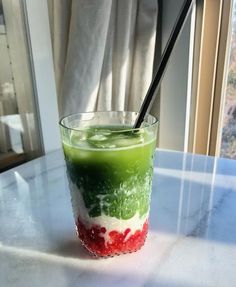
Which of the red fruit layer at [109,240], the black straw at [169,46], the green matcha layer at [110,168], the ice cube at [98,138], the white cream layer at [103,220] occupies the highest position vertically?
the black straw at [169,46]

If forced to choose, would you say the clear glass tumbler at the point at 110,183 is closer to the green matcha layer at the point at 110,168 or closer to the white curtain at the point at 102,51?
the green matcha layer at the point at 110,168

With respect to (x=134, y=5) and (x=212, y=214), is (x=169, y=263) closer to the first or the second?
(x=212, y=214)

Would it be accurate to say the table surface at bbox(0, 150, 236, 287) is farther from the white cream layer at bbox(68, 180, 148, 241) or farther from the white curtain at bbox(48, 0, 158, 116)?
the white curtain at bbox(48, 0, 158, 116)

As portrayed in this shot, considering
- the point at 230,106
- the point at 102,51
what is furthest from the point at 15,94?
the point at 230,106

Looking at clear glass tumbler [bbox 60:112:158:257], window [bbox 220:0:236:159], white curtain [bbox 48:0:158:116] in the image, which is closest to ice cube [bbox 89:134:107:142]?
clear glass tumbler [bbox 60:112:158:257]

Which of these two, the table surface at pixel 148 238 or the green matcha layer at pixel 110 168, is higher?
the green matcha layer at pixel 110 168

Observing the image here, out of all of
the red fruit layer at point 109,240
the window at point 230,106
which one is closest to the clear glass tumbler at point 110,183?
the red fruit layer at point 109,240

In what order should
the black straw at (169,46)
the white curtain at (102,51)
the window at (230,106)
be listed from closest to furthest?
the black straw at (169,46) → the white curtain at (102,51) → the window at (230,106)
